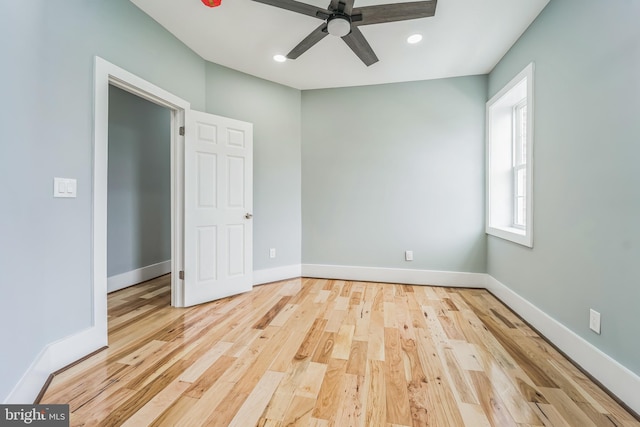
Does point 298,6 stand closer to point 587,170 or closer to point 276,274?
point 587,170

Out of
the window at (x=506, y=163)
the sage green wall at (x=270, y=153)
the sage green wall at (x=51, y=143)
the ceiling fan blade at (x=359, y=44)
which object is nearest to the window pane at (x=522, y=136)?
the window at (x=506, y=163)

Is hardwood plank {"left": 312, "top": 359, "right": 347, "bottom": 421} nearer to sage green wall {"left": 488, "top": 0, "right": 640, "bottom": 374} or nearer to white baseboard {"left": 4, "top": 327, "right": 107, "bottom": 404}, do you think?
white baseboard {"left": 4, "top": 327, "right": 107, "bottom": 404}

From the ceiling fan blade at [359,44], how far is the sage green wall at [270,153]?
147 centimetres

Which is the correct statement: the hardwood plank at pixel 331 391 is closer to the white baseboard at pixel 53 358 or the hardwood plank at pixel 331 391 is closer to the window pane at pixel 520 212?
the white baseboard at pixel 53 358

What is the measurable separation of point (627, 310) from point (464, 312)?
1.27 meters

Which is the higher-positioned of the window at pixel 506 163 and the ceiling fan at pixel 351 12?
the ceiling fan at pixel 351 12

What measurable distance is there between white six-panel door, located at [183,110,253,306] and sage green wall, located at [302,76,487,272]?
3.14 ft

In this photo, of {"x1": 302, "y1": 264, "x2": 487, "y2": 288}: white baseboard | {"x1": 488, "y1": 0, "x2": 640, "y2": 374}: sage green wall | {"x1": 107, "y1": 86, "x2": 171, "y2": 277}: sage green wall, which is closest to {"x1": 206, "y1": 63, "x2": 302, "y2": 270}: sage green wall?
{"x1": 302, "y1": 264, "x2": 487, "y2": 288}: white baseboard

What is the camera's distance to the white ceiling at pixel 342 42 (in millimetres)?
2148

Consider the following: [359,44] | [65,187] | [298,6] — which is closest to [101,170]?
[65,187]

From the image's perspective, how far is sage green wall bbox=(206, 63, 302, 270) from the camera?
324 cm

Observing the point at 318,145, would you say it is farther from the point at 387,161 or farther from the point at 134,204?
the point at 134,204

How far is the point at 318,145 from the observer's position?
3.77m

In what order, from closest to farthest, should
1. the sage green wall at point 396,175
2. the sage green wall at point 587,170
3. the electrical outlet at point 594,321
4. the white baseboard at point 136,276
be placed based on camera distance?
the sage green wall at point 587,170 < the electrical outlet at point 594,321 < the white baseboard at point 136,276 < the sage green wall at point 396,175
